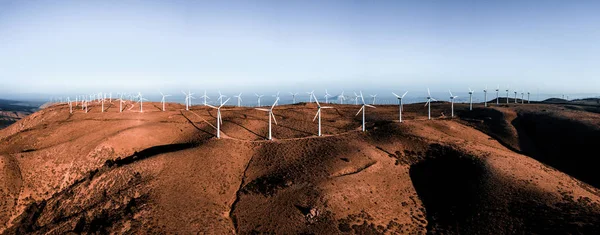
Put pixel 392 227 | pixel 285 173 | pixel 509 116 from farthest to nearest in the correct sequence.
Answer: pixel 509 116 < pixel 285 173 < pixel 392 227

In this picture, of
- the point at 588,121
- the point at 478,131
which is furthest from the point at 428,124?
the point at 588,121

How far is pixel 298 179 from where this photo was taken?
53.2 m

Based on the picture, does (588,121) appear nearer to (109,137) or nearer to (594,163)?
(594,163)

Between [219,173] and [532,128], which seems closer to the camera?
[219,173]

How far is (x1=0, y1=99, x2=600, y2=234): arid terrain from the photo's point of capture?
44875 millimetres

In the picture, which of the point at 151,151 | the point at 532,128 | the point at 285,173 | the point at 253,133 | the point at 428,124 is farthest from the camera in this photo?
the point at 532,128

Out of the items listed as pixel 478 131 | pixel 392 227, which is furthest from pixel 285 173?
pixel 478 131

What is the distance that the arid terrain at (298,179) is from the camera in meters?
44.9

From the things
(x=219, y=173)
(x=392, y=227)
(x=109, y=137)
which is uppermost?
(x=109, y=137)

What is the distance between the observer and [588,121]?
83375 mm

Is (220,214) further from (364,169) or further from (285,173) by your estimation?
(364,169)

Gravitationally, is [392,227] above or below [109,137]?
below

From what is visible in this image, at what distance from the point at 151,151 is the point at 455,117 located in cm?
8431

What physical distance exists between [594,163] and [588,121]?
21.0 m
